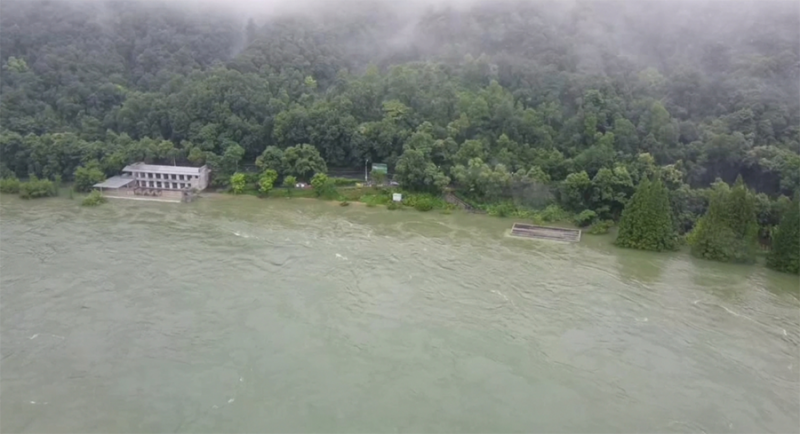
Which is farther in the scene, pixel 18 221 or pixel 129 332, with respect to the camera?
pixel 18 221

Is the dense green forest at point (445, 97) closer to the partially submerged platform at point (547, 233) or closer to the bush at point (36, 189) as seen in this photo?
the partially submerged platform at point (547, 233)

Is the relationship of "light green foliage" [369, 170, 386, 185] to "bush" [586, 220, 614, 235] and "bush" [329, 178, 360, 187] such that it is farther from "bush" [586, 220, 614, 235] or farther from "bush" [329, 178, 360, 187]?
"bush" [586, 220, 614, 235]

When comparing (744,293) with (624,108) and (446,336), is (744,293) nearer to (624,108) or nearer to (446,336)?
(446,336)

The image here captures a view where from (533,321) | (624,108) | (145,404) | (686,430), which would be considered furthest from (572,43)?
(145,404)

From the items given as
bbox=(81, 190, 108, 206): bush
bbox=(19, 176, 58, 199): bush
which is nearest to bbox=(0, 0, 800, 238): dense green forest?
bbox=(19, 176, 58, 199): bush

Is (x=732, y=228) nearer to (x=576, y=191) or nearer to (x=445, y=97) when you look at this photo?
(x=576, y=191)

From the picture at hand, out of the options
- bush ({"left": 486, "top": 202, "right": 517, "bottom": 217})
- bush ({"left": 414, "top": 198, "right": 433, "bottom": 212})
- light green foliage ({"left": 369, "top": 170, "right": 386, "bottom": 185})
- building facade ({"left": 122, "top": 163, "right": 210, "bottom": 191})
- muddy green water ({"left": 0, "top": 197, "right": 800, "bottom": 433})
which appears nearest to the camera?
muddy green water ({"left": 0, "top": 197, "right": 800, "bottom": 433})

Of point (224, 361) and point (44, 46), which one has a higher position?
point (44, 46)
